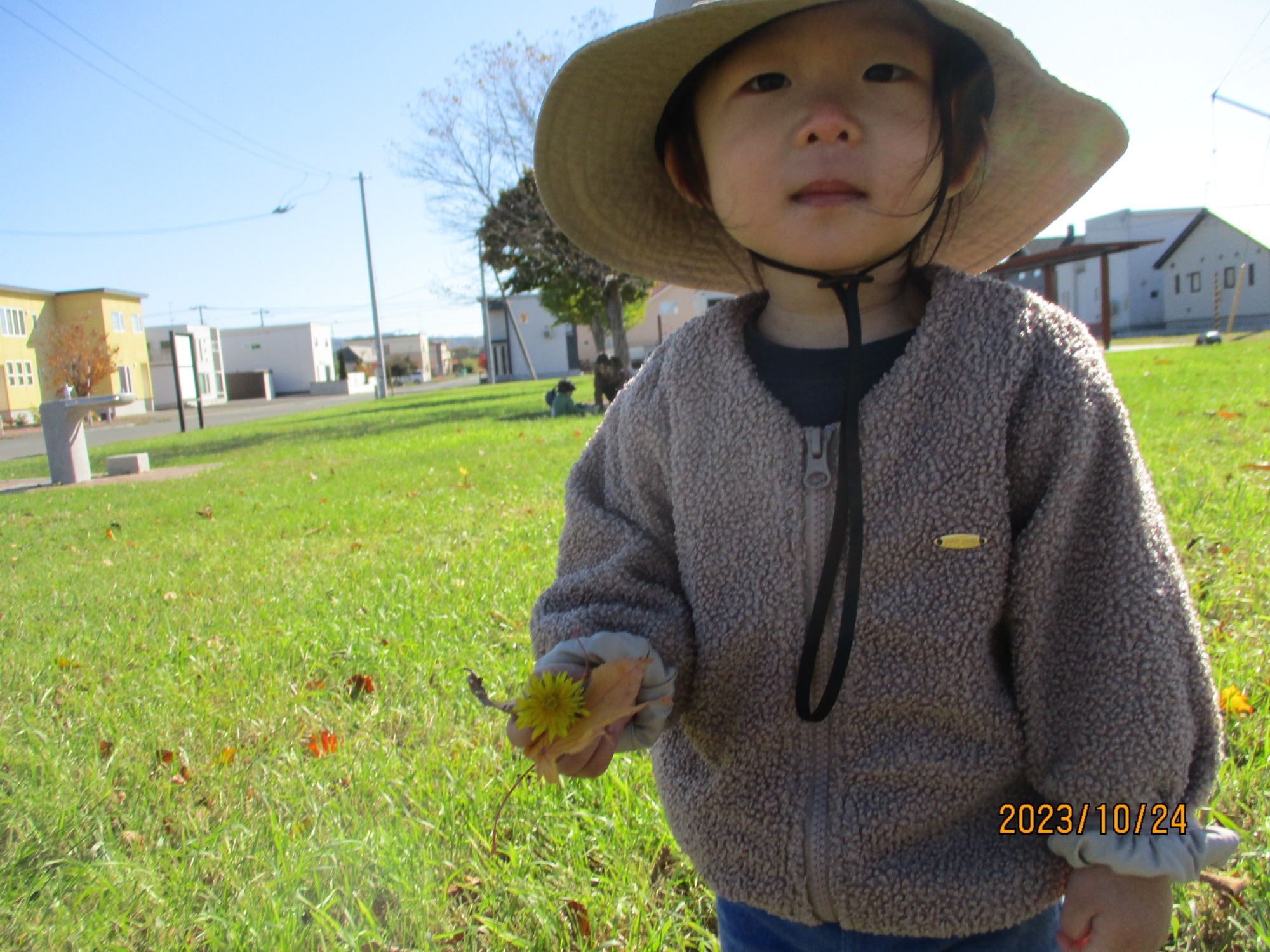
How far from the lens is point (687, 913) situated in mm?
1756

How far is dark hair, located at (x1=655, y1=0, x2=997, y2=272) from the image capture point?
1185mm

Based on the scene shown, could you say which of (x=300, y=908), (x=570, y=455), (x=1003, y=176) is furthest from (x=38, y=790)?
(x=570, y=455)

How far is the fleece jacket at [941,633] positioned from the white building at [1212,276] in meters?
42.4

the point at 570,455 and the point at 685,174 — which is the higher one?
the point at 685,174

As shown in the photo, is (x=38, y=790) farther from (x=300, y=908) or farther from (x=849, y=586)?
(x=849, y=586)

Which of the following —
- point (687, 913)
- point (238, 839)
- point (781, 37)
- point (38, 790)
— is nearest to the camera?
point (781, 37)

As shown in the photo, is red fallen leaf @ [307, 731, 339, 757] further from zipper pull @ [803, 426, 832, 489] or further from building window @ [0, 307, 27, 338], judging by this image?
building window @ [0, 307, 27, 338]

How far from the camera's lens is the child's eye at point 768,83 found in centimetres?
117

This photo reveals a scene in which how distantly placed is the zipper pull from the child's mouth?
0.93 feet

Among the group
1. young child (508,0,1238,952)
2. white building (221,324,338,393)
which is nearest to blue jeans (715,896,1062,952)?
young child (508,0,1238,952)

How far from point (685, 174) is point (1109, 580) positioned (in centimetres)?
84

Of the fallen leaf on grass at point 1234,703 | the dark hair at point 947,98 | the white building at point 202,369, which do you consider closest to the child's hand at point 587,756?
the dark hair at point 947,98

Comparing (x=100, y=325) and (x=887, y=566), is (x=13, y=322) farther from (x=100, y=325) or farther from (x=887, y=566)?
(x=887, y=566)
